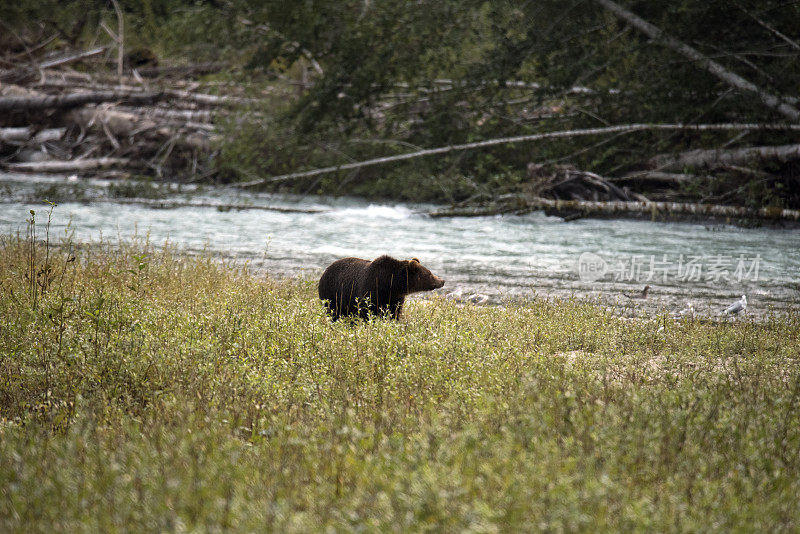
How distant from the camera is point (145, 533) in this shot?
2.69m

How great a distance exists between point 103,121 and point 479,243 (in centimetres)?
1274

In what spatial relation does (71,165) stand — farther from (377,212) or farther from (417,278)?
(417,278)

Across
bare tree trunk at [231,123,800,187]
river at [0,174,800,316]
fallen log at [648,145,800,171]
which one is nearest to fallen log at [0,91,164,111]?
river at [0,174,800,316]

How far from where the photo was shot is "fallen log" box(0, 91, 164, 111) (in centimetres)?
1953

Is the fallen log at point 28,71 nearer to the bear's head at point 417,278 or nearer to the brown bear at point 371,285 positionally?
the brown bear at point 371,285

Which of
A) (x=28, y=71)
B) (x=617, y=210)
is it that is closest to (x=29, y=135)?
(x=28, y=71)

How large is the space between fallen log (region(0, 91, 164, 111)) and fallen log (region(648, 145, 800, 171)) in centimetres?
1356

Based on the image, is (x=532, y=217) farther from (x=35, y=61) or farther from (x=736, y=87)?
(x=35, y=61)

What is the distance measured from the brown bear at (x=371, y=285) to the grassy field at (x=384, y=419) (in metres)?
0.25

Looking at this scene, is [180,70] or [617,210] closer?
[617,210]

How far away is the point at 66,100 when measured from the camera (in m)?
19.5

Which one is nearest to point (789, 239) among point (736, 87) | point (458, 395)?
point (736, 87)

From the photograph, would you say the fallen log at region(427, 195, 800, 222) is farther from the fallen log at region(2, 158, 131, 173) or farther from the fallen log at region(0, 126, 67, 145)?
the fallen log at region(0, 126, 67, 145)

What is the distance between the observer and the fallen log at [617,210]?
12.7 metres
